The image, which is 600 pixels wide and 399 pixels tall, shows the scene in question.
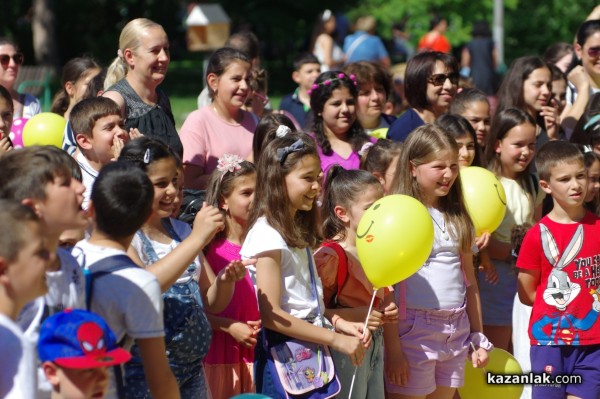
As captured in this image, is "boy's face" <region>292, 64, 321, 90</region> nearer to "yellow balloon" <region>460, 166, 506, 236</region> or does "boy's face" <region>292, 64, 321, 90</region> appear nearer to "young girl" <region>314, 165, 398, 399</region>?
"yellow balloon" <region>460, 166, 506, 236</region>

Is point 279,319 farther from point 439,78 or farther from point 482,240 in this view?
point 439,78

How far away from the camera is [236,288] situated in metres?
4.87

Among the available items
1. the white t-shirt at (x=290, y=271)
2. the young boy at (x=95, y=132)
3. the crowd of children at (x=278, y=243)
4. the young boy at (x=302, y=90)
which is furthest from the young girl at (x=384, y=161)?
the young boy at (x=302, y=90)

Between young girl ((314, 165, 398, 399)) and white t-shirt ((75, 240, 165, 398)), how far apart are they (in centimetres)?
160

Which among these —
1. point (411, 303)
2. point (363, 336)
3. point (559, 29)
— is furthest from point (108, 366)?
point (559, 29)

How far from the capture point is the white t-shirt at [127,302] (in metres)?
3.39

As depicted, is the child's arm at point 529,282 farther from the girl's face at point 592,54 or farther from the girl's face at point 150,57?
the girl's face at point 592,54

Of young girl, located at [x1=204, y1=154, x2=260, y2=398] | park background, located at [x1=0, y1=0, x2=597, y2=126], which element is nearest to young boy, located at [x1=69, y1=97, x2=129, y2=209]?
young girl, located at [x1=204, y1=154, x2=260, y2=398]

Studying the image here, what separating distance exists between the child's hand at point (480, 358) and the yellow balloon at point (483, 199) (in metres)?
0.79

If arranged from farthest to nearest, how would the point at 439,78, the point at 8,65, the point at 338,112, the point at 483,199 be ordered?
the point at 8,65, the point at 439,78, the point at 338,112, the point at 483,199

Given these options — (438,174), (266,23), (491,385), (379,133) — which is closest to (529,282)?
(491,385)

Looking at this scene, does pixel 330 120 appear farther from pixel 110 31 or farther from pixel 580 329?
pixel 110 31

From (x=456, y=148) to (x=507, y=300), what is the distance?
1.44 metres

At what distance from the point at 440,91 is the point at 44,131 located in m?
2.72
